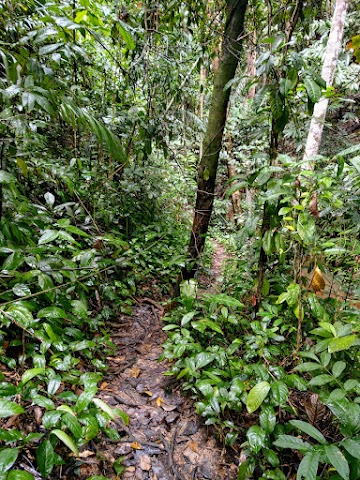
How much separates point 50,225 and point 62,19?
4.40 ft

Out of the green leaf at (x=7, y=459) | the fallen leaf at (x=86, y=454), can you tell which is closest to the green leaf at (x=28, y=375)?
the green leaf at (x=7, y=459)

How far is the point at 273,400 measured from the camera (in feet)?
5.62

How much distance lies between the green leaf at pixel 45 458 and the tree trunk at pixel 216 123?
1778 mm

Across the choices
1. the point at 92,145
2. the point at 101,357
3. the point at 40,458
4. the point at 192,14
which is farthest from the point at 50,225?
the point at 192,14

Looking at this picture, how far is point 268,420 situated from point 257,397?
0.16 metres

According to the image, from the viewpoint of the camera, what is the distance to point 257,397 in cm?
162

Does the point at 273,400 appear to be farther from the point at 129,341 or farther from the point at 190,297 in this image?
the point at 129,341

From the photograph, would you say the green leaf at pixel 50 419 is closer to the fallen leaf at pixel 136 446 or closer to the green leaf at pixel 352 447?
the fallen leaf at pixel 136 446

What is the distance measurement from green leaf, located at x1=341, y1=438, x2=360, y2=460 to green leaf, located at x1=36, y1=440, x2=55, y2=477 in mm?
1270

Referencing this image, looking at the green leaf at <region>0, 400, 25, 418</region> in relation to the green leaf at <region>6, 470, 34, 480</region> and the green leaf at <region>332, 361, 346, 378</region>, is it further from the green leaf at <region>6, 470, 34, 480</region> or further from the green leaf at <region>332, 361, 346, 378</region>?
the green leaf at <region>332, 361, 346, 378</region>

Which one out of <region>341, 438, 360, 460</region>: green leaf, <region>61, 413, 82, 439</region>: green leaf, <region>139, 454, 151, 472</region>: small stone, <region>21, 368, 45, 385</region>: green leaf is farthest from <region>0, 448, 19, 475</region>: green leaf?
<region>341, 438, 360, 460</region>: green leaf

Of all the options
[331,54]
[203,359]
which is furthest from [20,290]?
[331,54]

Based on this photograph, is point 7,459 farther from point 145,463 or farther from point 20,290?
point 145,463

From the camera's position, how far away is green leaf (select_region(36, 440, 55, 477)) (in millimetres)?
1201
